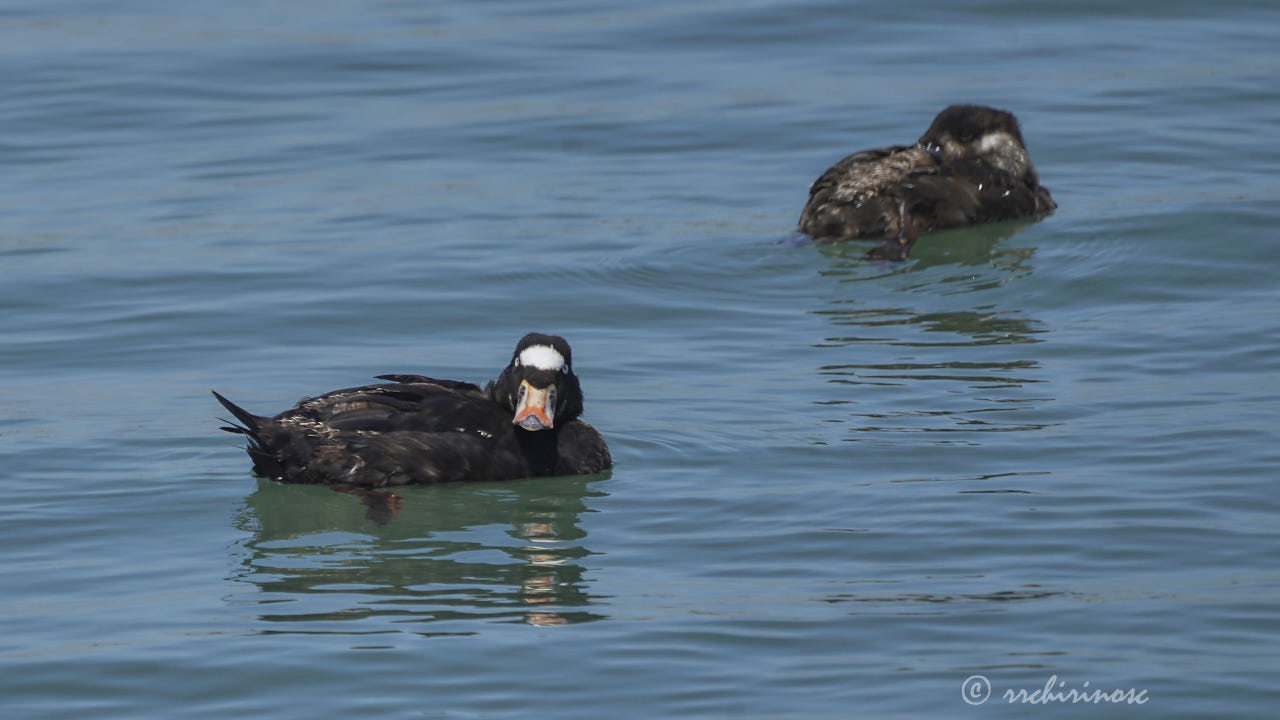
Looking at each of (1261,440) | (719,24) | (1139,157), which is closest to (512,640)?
(1261,440)

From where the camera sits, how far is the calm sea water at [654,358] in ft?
23.0

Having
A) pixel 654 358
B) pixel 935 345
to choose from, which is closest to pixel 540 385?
pixel 654 358

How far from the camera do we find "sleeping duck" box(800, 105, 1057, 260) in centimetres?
1361

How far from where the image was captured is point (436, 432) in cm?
929

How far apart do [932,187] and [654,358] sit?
3.37 m

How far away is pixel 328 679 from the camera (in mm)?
6785

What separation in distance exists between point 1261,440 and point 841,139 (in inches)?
317

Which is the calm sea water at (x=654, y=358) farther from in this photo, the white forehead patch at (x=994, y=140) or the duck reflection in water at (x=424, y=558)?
the white forehead patch at (x=994, y=140)
